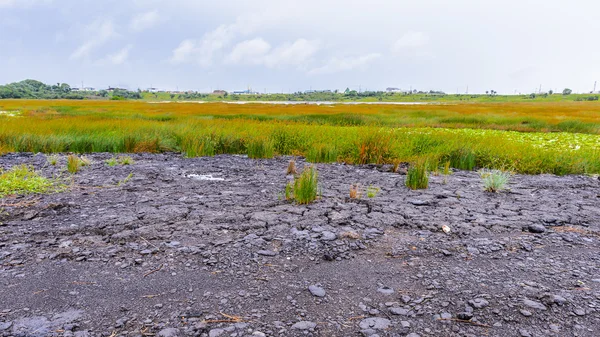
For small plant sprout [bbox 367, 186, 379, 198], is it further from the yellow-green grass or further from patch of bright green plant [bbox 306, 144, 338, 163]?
patch of bright green plant [bbox 306, 144, 338, 163]

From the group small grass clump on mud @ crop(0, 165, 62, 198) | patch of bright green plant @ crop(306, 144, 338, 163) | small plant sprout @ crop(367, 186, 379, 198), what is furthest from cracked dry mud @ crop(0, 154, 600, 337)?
patch of bright green plant @ crop(306, 144, 338, 163)

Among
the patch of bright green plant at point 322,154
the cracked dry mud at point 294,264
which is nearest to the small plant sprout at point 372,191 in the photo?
the cracked dry mud at point 294,264

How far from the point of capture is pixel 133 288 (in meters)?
3.50

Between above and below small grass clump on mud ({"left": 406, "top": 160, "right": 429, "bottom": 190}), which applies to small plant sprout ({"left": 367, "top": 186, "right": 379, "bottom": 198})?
below

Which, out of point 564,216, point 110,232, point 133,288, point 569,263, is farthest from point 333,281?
point 564,216

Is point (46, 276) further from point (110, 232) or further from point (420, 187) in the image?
point (420, 187)

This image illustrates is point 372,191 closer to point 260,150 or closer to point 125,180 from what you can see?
point 125,180

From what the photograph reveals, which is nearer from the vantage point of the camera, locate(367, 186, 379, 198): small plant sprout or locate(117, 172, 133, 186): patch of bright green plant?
locate(367, 186, 379, 198): small plant sprout

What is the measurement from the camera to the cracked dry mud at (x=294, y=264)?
3.05 m

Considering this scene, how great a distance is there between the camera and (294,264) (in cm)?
402

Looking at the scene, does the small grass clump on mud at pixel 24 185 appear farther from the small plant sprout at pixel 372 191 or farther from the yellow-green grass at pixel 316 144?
the small plant sprout at pixel 372 191

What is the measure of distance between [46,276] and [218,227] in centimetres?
191

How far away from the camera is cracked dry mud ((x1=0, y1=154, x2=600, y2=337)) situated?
10.0ft

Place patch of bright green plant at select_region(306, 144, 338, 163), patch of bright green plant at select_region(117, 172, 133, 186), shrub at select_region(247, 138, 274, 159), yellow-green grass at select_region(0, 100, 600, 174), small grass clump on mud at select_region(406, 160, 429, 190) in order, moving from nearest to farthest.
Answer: patch of bright green plant at select_region(117, 172, 133, 186) → small grass clump on mud at select_region(406, 160, 429, 190) → yellow-green grass at select_region(0, 100, 600, 174) → patch of bright green plant at select_region(306, 144, 338, 163) → shrub at select_region(247, 138, 274, 159)
